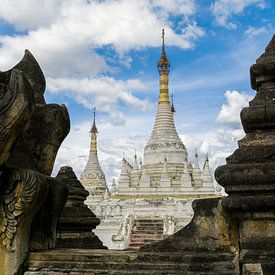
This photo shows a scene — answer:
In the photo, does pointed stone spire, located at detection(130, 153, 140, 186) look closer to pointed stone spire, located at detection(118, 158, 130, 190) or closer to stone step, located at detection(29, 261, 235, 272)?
pointed stone spire, located at detection(118, 158, 130, 190)

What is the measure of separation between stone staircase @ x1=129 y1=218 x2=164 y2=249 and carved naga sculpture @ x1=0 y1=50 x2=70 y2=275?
1065 inches

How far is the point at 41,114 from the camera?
569 centimetres

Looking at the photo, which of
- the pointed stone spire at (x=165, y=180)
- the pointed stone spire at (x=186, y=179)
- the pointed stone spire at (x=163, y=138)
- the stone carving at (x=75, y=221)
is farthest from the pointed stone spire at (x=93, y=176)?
the stone carving at (x=75, y=221)

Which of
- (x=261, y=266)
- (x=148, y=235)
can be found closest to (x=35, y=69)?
(x=261, y=266)

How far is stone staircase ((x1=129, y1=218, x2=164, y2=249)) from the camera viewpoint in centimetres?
3362

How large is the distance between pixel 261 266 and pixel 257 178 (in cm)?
75

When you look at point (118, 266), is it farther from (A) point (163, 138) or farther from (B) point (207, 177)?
(A) point (163, 138)

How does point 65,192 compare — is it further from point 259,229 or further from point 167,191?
point 167,191

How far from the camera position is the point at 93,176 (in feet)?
201

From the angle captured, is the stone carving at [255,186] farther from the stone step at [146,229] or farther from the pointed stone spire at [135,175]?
the pointed stone spire at [135,175]

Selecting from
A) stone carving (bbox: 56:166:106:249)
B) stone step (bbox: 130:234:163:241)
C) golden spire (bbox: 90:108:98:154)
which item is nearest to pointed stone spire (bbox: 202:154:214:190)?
stone step (bbox: 130:234:163:241)

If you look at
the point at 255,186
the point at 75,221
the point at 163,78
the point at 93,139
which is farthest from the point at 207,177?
the point at 255,186

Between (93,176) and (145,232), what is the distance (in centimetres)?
2542

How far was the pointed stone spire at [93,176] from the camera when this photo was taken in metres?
59.0
